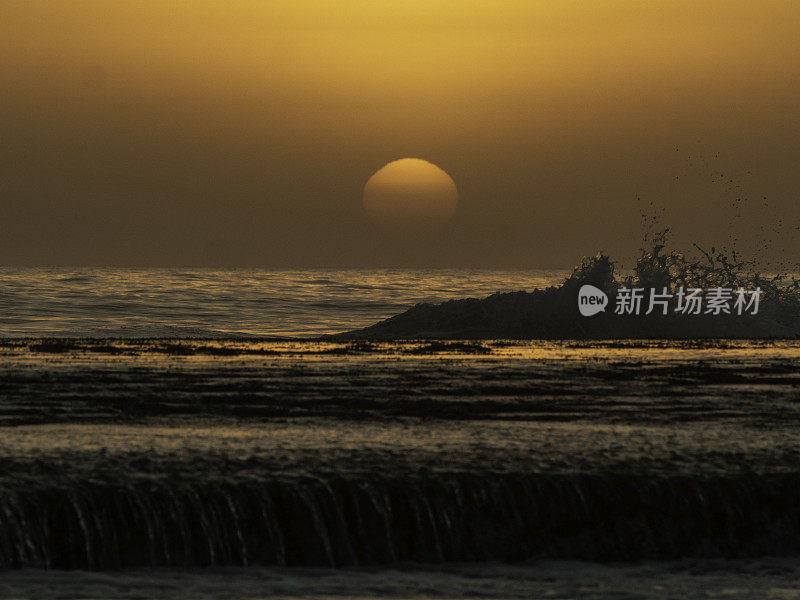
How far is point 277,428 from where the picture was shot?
10.7 m

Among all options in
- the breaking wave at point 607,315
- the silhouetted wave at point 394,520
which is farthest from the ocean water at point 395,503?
the breaking wave at point 607,315

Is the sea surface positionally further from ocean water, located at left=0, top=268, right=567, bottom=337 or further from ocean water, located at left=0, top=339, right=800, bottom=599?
ocean water, located at left=0, top=268, right=567, bottom=337

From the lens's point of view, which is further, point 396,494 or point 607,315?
point 607,315

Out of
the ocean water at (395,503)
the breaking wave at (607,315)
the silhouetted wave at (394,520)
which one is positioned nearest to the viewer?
the ocean water at (395,503)

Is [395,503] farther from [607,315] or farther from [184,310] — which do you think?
[184,310]

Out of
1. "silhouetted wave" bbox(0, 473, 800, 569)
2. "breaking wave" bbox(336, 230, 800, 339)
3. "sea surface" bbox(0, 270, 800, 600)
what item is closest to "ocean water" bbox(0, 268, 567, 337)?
"breaking wave" bbox(336, 230, 800, 339)

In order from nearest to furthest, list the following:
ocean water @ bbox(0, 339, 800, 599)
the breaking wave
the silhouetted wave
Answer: ocean water @ bbox(0, 339, 800, 599), the silhouetted wave, the breaking wave

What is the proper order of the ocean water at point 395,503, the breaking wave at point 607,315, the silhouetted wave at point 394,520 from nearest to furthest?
the ocean water at point 395,503 → the silhouetted wave at point 394,520 → the breaking wave at point 607,315

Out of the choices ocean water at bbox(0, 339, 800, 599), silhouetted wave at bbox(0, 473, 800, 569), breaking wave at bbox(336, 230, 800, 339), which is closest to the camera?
ocean water at bbox(0, 339, 800, 599)

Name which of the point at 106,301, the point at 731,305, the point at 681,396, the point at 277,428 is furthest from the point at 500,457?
the point at 106,301

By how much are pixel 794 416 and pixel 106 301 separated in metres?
37.6

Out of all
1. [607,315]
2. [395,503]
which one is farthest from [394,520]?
[607,315]

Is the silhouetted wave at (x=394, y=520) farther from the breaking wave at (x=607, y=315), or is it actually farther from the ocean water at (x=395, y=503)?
the breaking wave at (x=607, y=315)

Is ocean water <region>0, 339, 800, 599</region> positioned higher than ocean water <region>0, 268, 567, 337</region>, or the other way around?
ocean water <region>0, 268, 567, 337</region>
